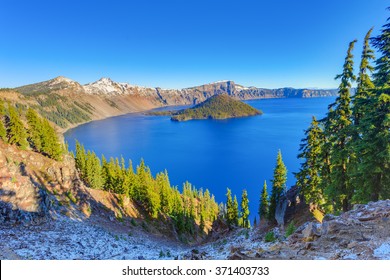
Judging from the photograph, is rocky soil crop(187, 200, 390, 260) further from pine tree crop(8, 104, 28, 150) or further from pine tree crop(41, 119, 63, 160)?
pine tree crop(41, 119, 63, 160)

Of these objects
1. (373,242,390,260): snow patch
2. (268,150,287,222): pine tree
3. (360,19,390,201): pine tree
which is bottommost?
(268,150,287,222): pine tree

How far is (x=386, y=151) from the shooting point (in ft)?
46.6

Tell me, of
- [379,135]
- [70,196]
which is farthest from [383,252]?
[70,196]

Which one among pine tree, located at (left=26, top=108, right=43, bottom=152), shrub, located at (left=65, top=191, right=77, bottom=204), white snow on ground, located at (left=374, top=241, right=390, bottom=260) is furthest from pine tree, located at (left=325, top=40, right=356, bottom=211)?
pine tree, located at (left=26, top=108, right=43, bottom=152)

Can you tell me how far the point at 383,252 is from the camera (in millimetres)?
7527

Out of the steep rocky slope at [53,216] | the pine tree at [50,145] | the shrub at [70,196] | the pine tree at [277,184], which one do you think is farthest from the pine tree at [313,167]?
the pine tree at [50,145]

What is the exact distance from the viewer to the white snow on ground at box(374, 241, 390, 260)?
7327 millimetres

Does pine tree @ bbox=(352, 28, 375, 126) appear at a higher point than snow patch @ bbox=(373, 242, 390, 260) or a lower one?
higher

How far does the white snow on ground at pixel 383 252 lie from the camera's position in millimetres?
7327

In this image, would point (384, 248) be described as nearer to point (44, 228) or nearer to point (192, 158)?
point (44, 228)

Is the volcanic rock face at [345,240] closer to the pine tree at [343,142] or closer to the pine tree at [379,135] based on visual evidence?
the pine tree at [379,135]

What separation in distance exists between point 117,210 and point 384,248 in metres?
39.7

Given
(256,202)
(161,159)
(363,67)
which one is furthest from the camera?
(161,159)
